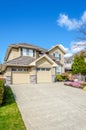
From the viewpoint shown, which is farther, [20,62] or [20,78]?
[20,62]

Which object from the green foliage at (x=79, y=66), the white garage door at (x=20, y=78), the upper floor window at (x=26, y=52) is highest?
the upper floor window at (x=26, y=52)

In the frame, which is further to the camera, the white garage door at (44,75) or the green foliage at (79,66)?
the green foliage at (79,66)

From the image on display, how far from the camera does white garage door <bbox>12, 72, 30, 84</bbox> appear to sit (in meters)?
24.9

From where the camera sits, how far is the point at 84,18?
2241cm

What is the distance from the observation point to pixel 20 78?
25.5 m

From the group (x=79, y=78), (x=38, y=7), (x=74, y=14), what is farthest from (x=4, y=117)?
(x=79, y=78)

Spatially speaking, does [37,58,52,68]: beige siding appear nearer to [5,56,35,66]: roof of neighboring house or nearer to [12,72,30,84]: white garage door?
[5,56,35,66]: roof of neighboring house

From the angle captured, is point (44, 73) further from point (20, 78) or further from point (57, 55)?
point (57, 55)

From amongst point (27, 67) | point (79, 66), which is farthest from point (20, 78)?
point (79, 66)

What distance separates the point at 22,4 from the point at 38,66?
484 inches

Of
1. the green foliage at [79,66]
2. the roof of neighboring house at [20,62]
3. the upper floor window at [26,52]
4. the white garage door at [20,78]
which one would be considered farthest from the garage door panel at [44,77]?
the green foliage at [79,66]

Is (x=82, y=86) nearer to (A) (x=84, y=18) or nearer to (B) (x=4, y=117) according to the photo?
(A) (x=84, y=18)

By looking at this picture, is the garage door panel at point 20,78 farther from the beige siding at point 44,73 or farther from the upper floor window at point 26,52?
the upper floor window at point 26,52

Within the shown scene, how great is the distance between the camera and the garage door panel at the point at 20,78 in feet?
81.7
